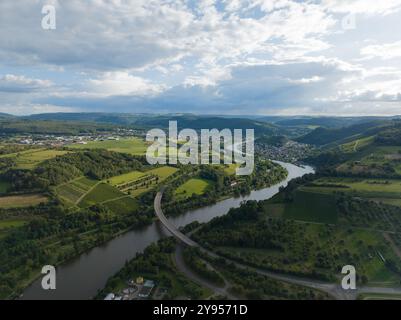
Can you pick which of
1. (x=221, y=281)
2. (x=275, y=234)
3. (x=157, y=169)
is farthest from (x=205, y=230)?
(x=157, y=169)

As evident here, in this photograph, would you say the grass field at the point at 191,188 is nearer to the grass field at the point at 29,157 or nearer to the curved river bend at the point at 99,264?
the curved river bend at the point at 99,264

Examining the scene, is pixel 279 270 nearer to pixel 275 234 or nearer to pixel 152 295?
pixel 275 234

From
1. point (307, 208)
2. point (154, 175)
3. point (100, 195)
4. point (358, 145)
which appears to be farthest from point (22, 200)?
point (358, 145)

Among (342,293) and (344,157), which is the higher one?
(344,157)

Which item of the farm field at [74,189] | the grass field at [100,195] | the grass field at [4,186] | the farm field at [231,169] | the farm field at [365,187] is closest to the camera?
the farm field at [365,187]

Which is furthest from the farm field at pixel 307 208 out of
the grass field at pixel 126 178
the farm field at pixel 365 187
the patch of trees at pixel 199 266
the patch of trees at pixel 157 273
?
the grass field at pixel 126 178

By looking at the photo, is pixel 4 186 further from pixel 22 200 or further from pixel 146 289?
pixel 146 289
